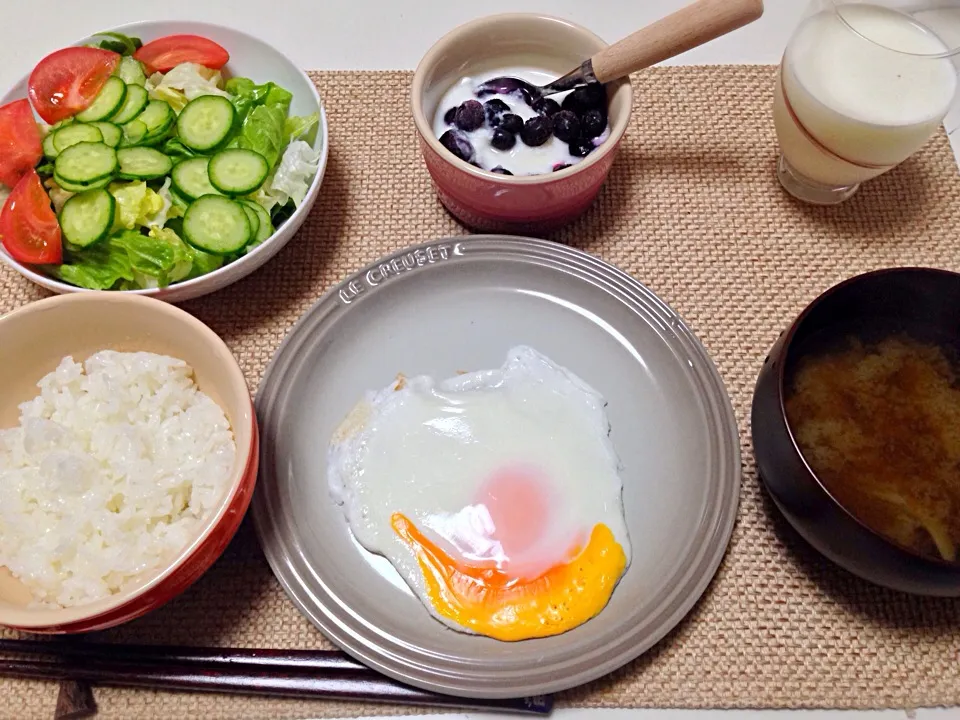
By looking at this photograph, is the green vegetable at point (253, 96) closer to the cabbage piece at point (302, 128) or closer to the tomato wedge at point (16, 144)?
the cabbage piece at point (302, 128)

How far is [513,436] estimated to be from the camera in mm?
1604

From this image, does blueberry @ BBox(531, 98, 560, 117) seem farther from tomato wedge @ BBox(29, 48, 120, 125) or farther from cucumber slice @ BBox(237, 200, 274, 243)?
tomato wedge @ BBox(29, 48, 120, 125)

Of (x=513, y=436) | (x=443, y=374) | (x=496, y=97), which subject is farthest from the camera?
(x=496, y=97)

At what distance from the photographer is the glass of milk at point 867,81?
1677 mm

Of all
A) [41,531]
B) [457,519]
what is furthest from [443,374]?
[41,531]

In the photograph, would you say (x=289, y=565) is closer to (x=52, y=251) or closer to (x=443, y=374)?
(x=443, y=374)

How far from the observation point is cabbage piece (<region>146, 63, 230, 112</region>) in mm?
1897

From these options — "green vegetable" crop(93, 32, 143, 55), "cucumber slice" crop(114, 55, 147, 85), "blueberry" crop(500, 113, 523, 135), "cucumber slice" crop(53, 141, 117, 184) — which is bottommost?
"blueberry" crop(500, 113, 523, 135)

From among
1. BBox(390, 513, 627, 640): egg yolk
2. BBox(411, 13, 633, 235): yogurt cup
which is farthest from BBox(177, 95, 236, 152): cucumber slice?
BBox(390, 513, 627, 640): egg yolk

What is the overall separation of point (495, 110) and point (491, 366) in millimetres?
658

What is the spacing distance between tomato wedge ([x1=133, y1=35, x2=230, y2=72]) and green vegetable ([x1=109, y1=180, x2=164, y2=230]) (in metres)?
0.41

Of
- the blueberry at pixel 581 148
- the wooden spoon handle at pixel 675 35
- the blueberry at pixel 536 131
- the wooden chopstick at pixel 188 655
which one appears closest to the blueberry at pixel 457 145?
the blueberry at pixel 536 131

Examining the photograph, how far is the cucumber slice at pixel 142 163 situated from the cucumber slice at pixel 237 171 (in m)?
0.13

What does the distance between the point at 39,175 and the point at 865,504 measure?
2024 mm
